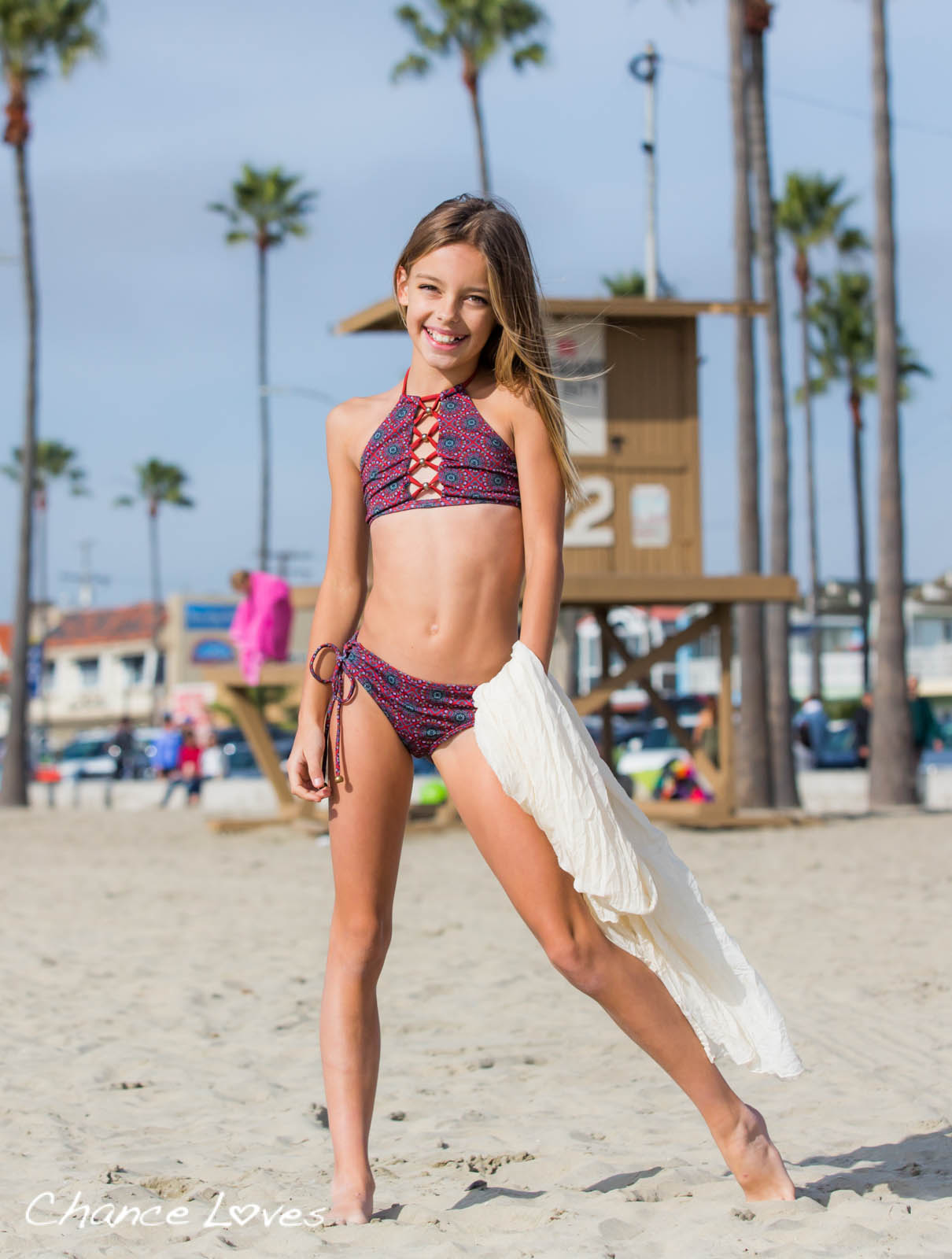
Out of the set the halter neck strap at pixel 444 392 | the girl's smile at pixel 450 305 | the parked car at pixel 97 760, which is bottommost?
the parked car at pixel 97 760

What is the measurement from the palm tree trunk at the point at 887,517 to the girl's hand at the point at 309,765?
15333mm

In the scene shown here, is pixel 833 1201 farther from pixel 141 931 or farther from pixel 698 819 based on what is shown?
pixel 698 819

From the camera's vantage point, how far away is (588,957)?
9.64 feet

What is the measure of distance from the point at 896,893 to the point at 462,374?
22.2 feet

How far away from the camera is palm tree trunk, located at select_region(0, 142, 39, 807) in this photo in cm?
2383

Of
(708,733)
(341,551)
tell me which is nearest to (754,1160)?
(341,551)

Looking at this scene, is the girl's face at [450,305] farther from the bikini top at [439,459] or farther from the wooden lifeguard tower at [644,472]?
the wooden lifeguard tower at [644,472]

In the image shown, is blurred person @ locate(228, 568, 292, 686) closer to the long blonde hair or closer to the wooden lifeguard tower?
the wooden lifeguard tower

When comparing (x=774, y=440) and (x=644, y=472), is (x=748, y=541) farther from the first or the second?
(x=644, y=472)

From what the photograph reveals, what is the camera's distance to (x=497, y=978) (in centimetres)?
655

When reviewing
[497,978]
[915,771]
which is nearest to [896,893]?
[497,978]

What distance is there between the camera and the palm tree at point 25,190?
23891 millimetres

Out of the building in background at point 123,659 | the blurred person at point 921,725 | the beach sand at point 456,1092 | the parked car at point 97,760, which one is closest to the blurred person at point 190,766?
the parked car at point 97,760

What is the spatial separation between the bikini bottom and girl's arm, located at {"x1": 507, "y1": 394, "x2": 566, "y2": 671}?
18cm
